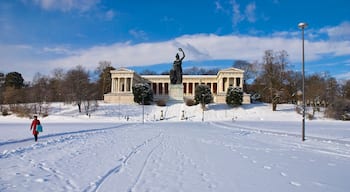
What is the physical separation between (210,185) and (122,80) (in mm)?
79745

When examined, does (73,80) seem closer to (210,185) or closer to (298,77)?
(298,77)

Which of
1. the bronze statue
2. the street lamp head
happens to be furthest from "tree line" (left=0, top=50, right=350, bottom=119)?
the street lamp head

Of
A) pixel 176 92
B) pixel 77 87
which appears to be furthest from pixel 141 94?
pixel 77 87

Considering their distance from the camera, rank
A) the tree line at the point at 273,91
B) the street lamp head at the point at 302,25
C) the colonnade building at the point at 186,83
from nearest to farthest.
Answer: the street lamp head at the point at 302,25, the tree line at the point at 273,91, the colonnade building at the point at 186,83

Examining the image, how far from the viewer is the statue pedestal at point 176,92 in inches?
2704

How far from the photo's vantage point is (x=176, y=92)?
232ft

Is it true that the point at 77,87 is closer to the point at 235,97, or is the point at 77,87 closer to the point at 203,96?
the point at 203,96

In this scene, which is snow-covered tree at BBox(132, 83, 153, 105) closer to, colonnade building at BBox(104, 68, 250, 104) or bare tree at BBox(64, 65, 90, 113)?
colonnade building at BBox(104, 68, 250, 104)

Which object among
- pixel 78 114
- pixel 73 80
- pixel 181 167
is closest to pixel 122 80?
pixel 73 80

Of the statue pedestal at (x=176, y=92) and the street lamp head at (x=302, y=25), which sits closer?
the street lamp head at (x=302, y=25)

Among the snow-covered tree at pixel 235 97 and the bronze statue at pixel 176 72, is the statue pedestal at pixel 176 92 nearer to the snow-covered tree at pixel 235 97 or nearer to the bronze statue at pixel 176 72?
the bronze statue at pixel 176 72

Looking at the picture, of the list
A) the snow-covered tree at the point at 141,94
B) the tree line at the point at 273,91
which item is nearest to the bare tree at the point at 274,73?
the tree line at the point at 273,91

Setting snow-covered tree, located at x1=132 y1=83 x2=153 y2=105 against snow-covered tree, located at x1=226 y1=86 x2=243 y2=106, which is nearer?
snow-covered tree, located at x1=226 y1=86 x2=243 y2=106

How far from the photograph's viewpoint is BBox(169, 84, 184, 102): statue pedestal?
6869 cm
